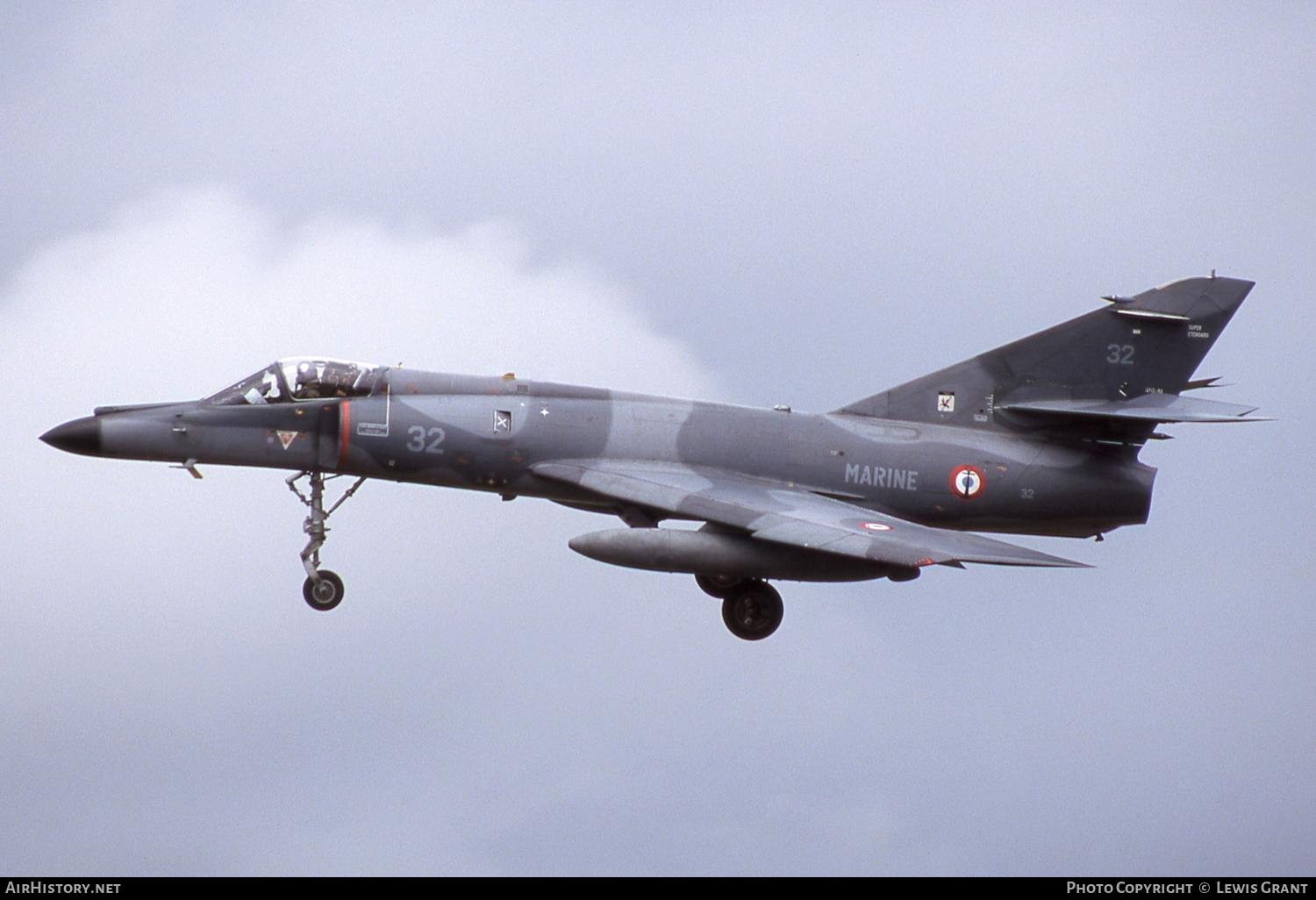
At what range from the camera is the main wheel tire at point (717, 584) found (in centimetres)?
2650

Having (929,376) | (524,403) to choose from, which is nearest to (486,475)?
(524,403)

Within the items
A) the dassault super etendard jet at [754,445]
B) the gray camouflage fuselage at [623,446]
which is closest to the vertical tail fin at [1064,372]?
the dassault super etendard jet at [754,445]

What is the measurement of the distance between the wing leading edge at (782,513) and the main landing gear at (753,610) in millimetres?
1324

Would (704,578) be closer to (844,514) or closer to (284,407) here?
(844,514)

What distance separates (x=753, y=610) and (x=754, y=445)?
7.56 ft

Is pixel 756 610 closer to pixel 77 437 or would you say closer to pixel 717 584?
pixel 717 584

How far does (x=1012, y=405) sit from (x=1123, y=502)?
2.09m

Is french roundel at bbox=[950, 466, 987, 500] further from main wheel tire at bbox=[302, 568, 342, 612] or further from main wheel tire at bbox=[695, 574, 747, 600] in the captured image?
main wheel tire at bbox=[302, 568, 342, 612]

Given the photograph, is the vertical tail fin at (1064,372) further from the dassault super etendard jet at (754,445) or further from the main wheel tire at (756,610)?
the main wheel tire at (756,610)

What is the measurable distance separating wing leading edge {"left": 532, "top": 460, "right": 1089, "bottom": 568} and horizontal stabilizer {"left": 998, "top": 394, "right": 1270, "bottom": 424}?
9.08ft

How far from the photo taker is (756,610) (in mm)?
25922

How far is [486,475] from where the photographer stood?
25938 mm

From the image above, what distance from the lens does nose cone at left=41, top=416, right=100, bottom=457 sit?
2536 centimetres

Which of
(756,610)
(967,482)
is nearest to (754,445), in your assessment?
(756,610)
